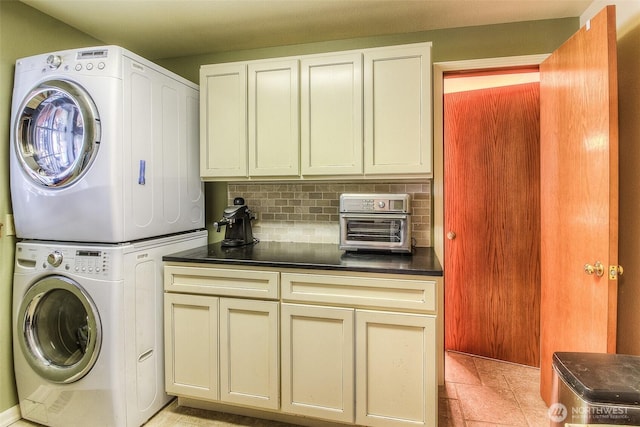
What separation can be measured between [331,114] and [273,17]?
0.74 metres

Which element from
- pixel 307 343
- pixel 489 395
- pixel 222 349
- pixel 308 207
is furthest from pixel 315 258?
pixel 489 395

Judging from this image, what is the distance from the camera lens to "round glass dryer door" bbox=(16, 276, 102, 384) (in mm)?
1718

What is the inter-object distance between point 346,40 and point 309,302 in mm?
1859

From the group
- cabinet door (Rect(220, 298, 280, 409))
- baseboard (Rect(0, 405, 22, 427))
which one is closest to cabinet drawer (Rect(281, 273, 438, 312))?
cabinet door (Rect(220, 298, 280, 409))

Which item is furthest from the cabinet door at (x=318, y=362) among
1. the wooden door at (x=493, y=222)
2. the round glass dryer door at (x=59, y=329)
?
the wooden door at (x=493, y=222)

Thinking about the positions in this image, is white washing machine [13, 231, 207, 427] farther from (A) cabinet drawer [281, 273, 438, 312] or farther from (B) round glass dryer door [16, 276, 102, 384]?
(A) cabinet drawer [281, 273, 438, 312]

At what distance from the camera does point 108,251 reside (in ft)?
5.55

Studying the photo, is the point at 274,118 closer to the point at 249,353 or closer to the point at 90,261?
the point at 90,261

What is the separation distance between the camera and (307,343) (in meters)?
1.75

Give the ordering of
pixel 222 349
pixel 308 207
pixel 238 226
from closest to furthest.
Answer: pixel 222 349 < pixel 238 226 < pixel 308 207

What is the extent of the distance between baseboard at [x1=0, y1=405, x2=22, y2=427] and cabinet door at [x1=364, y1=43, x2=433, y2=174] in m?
2.51

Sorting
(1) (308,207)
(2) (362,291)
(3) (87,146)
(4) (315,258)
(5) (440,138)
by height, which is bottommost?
(2) (362,291)

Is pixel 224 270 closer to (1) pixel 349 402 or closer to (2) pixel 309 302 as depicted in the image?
(2) pixel 309 302

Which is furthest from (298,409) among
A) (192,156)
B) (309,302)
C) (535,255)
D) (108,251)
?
(535,255)
